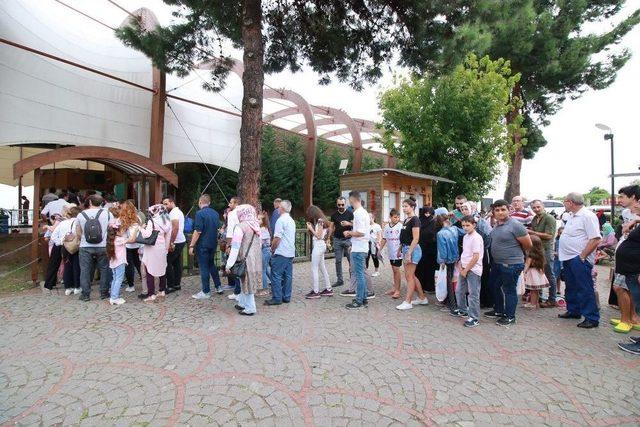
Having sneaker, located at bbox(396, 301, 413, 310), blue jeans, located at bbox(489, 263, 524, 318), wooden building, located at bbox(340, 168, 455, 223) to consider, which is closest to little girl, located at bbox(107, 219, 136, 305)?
sneaker, located at bbox(396, 301, 413, 310)

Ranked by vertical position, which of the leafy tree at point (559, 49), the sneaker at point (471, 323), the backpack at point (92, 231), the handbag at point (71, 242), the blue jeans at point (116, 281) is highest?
the leafy tree at point (559, 49)

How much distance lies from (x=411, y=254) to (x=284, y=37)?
6.15m

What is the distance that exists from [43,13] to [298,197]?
11.6 m

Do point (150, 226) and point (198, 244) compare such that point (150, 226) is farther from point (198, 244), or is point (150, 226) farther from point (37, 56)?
point (37, 56)

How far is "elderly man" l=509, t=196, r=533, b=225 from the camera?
233 inches

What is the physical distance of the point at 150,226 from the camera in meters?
5.85

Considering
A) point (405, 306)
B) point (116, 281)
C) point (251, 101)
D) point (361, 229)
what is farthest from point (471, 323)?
point (116, 281)

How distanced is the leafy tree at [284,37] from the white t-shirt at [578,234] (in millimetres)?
4644

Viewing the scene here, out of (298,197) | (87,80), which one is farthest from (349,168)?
(87,80)

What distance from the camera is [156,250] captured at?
586 centimetres

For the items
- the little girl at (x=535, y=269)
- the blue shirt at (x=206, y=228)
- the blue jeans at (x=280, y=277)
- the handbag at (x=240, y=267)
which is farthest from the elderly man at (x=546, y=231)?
the blue shirt at (x=206, y=228)

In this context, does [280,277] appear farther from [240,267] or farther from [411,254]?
[411,254]

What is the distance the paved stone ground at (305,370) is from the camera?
2820 millimetres

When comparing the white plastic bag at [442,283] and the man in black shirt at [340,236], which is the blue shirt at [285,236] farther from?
the white plastic bag at [442,283]
